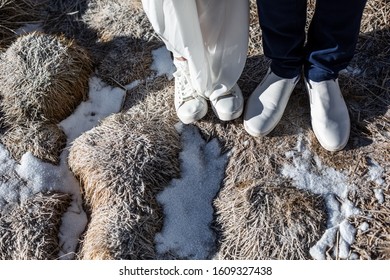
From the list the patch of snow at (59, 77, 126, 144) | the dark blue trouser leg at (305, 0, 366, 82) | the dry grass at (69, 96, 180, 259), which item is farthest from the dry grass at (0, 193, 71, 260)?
the dark blue trouser leg at (305, 0, 366, 82)

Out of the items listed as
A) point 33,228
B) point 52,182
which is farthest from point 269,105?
point 33,228

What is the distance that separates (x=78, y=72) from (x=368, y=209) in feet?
5.16

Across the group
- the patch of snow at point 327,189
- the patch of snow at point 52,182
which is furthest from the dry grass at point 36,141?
the patch of snow at point 327,189

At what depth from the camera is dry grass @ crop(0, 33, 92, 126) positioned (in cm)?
265

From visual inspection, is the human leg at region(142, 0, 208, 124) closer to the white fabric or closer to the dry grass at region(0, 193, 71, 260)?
the white fabric

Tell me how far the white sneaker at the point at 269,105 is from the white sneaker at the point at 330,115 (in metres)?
0.11

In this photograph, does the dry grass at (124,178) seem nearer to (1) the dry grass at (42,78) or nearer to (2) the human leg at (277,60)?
(1) the dry grass at (42,78)

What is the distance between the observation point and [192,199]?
2385mm

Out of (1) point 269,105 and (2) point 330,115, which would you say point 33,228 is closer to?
(1) point 269,105

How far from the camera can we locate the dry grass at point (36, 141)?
2.55 m

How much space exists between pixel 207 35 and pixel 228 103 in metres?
0.35

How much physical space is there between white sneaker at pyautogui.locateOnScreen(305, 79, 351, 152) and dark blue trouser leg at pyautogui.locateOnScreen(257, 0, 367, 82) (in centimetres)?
5

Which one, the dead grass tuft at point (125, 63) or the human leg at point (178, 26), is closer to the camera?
the human leg at point (178, 26)
